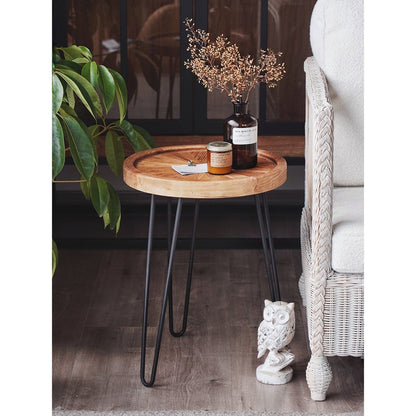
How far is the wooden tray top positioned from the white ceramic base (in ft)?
1.61

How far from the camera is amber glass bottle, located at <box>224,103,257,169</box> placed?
2.04 metres

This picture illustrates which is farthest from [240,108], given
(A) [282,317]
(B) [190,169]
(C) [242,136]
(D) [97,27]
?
(D) [97,27]

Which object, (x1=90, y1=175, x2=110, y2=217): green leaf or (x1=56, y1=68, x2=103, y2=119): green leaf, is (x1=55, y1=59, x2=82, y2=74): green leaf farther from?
(x1=90, y1=175, x2=110, y2=217): green leaf

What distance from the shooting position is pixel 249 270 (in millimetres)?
2895

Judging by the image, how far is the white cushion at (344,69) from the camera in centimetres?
225

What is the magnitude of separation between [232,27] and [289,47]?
24cm

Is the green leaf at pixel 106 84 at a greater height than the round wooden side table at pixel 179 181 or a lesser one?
greater

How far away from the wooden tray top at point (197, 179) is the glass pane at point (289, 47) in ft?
3.52

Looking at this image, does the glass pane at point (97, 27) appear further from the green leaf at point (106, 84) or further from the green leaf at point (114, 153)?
the green leaf at point (106, 84)

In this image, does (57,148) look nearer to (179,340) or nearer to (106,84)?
(106,84)

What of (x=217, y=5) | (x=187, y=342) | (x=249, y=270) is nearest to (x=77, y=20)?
(x=217, y=5)

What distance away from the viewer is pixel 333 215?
2.05 meters

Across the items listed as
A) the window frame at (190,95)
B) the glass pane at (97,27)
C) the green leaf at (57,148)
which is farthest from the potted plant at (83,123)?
the glass pane at (97,27)
